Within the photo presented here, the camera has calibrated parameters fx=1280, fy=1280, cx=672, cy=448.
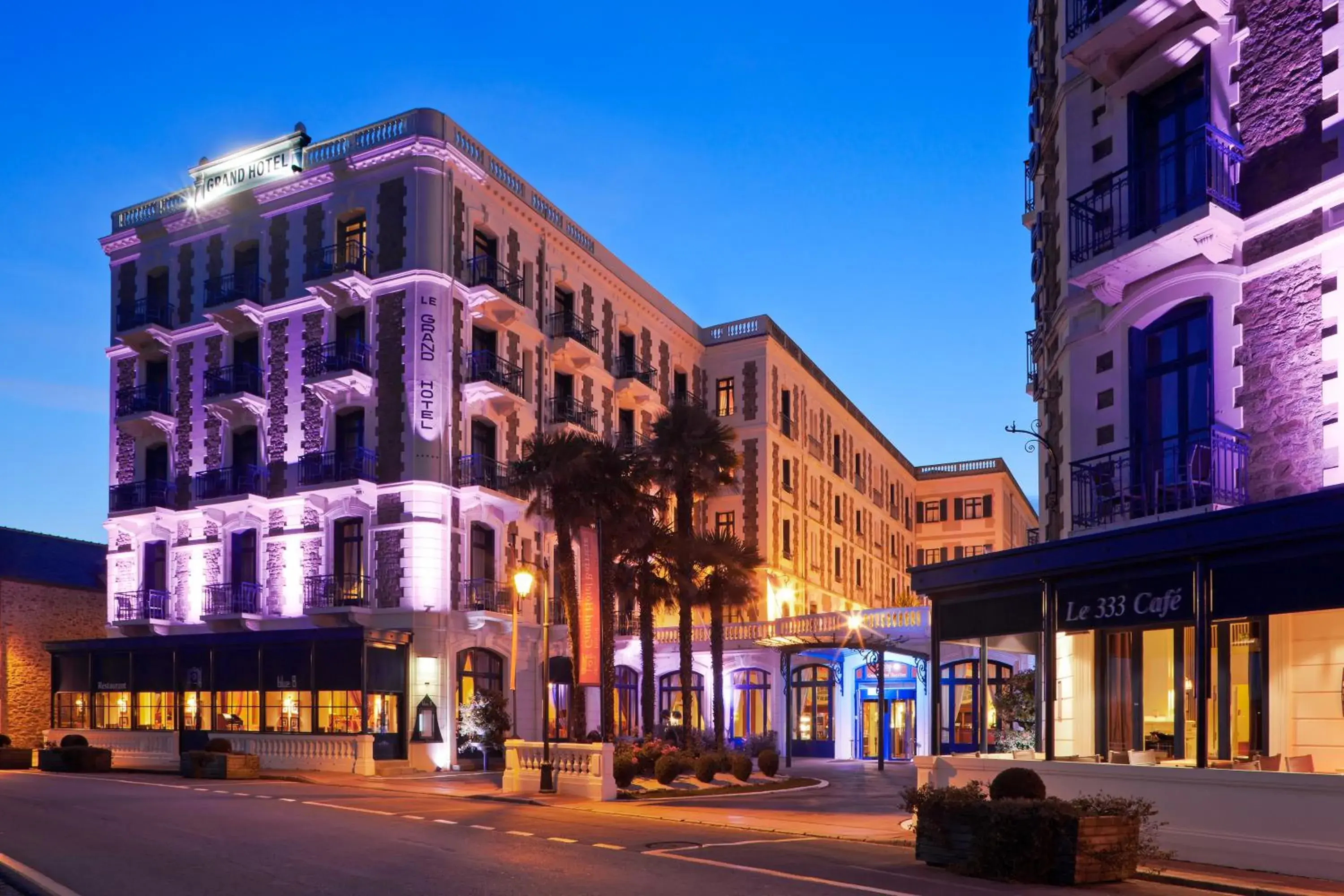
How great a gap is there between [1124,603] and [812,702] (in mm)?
33846

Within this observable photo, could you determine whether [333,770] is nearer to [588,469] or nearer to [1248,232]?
[588,469]

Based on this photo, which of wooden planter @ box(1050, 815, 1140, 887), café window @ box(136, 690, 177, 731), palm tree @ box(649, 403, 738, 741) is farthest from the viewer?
café window @ box(136, 690, 177, 731)

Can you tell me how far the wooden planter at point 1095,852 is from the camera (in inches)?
569

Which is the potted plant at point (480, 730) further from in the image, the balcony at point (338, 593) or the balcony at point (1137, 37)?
the balcony at point (1137, 37)

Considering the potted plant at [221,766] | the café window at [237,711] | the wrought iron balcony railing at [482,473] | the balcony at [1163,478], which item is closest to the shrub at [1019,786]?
the balcony at [1163,478]

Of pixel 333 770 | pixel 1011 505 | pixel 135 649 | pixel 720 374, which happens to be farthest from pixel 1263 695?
pixel 1011 505

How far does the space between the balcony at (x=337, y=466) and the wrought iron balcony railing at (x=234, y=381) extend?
3940 millimetres

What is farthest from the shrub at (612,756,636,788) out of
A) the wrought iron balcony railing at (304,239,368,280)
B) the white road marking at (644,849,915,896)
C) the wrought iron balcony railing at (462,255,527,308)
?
the wrought iron balcony railing at (304,239,368,280)

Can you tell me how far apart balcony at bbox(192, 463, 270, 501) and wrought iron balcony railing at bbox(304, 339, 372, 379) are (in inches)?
160

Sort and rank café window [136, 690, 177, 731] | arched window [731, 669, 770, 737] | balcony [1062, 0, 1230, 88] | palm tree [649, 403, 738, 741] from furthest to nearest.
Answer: arched window [731, 669, 770, 737], café window [136, 690, 177, 731], palm tree [649, 403, 738, 741], balcony [1062, 0, 1230, 88]

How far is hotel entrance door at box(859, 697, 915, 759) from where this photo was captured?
161 feet

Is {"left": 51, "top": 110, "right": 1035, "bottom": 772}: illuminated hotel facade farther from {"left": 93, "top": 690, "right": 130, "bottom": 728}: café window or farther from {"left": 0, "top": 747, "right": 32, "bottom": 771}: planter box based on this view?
{"left": 0, "top": 747, "right": 32, "bottom": 771}: planter box

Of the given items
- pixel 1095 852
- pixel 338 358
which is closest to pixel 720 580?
pixel 338 358

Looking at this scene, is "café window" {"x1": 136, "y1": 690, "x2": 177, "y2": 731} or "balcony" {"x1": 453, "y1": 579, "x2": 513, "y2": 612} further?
"café window" {"x1": 136, "y1": 690, "x2": 177, "y2": 731}
